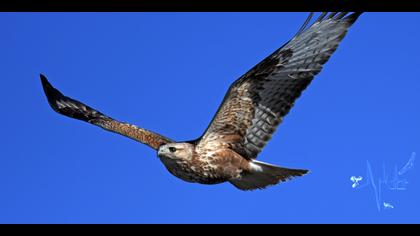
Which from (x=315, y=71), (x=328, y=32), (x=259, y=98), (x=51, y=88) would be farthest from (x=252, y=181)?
(x=51, y=88)

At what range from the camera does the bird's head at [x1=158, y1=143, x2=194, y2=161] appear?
6.51 m

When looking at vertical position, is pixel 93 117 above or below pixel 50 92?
below

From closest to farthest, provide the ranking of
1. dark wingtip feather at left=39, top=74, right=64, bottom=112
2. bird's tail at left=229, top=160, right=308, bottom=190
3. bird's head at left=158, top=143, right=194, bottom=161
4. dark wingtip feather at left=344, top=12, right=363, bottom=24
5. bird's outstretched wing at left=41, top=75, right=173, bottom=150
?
bird's head at left=158, top=143, right=194, bottom=161
dark wingtip feather at left=344, top=12, right=363, bottom=24
bird's tail at left=229, top=160, right=308, bottom=190
bird's outstretched wing at left=41, top=75, right=173, bottom=150
dark wingtip feather at left=39, top=74, right=64, bottom=112

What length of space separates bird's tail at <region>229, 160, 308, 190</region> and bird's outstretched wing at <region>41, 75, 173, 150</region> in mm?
1036

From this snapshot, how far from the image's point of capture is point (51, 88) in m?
9.95

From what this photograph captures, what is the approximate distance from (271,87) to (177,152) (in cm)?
131

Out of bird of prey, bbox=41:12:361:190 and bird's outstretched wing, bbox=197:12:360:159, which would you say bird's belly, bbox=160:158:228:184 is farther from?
bird's outstretched wing, bbox=197:12:360:159

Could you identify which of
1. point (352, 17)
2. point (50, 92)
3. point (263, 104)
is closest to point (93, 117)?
point (50, 92)

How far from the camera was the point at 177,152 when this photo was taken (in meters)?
6.51

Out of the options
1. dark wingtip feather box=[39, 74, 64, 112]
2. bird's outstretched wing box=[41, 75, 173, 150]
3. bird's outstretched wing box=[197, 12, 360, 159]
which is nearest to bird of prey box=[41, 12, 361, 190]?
bird's outstretched wing box=[197, 12, 360, 159]

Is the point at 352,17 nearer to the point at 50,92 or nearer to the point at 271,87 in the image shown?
the point at 271,87

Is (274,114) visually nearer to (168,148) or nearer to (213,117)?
(213,117)

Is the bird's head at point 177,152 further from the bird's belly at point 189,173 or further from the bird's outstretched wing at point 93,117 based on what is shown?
the bird's outstretched wing at point 93,117

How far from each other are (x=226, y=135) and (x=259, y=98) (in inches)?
21.7
